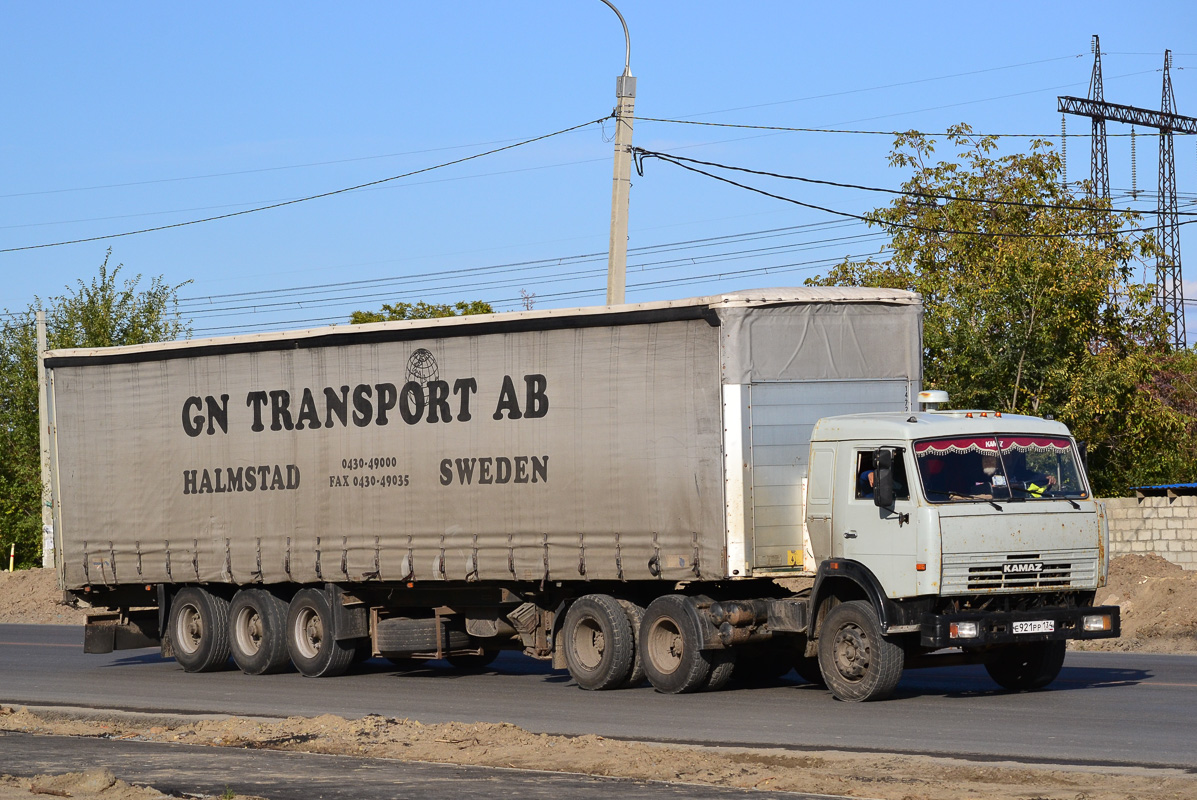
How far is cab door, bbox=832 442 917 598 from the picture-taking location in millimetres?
13930

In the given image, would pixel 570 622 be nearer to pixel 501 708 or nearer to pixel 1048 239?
pixel 501 708

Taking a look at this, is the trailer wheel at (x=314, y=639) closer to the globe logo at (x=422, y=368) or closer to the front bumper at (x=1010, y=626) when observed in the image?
the globe logo at (x=422, y=368)

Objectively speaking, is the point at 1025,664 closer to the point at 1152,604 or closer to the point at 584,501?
the point at 584,501

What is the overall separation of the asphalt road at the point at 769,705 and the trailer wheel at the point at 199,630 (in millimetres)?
228

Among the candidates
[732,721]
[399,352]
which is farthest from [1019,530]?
[399,352]

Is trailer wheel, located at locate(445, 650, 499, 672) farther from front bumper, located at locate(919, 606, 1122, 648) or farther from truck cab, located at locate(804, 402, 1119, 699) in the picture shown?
front bumper, located at locate(919, 606, 1122, 648)

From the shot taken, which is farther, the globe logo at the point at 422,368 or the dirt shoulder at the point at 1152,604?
the dirt shoulder at the point at 1152,604

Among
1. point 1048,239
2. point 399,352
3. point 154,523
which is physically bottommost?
point 154,523

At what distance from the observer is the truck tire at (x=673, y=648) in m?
15.3

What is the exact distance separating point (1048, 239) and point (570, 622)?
21775 mm

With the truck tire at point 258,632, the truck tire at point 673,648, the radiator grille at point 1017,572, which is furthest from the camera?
the truck tire at point 258,632

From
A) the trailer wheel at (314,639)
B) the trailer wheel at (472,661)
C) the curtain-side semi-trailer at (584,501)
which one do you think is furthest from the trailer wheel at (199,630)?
the trailer wheel at (472,661)

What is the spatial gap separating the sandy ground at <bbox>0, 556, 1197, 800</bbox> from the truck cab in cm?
291

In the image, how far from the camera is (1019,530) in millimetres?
13969
